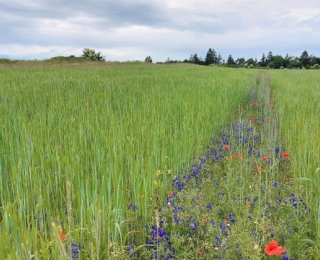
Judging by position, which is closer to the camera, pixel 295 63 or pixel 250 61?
pixel 295 63

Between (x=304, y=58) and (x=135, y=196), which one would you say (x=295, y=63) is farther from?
(x=135, y=196)

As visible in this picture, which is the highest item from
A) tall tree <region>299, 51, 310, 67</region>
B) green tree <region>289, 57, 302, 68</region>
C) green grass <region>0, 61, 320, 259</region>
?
tall tree <region>299, 51, 310, 67</region>

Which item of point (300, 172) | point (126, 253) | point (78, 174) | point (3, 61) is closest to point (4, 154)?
point (78, 174)

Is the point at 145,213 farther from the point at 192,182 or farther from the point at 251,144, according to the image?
the point at 251,144

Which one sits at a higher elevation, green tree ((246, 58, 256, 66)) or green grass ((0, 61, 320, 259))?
green tree ((246, 58, 256, 66))

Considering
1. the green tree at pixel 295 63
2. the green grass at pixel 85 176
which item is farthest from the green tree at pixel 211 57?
the green grass at pixel 85 176

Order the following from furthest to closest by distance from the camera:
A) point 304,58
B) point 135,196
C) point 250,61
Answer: point 250,61, point 304,58, point 135,196

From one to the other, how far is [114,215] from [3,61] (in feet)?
102

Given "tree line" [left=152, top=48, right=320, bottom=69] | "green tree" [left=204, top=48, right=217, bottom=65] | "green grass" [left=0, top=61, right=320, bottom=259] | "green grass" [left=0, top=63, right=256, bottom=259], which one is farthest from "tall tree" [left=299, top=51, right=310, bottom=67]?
"green grass" [left=0, top=61, right=320, bottom=259]

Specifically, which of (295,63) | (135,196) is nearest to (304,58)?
(295,63)

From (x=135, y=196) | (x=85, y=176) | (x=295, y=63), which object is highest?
(x=295, y=63)

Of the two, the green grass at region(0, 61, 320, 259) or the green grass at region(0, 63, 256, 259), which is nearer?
the green grass at region(0, 63, 256, 259)

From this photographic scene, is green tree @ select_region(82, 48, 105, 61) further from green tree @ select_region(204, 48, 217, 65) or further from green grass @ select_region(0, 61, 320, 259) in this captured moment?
green grass @ select_region(0, 61, 320, 259)

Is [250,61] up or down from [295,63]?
up
